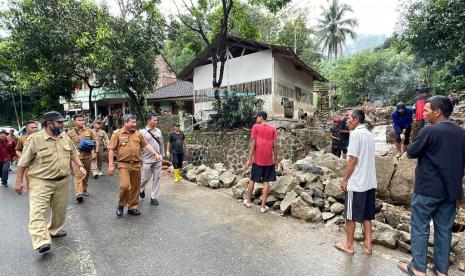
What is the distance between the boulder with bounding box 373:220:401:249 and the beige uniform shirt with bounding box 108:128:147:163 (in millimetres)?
4020

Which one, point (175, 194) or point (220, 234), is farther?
point (175, 194)

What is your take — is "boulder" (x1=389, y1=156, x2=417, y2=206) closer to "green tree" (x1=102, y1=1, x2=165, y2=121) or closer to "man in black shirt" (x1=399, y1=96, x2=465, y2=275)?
"man in black shirt" (x1=399, y1=96, x2=465, y2=275)

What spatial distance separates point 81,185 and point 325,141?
8846 mm

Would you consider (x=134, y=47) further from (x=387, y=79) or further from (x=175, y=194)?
(x=387, y=79)

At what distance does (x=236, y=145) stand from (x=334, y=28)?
3115 cm

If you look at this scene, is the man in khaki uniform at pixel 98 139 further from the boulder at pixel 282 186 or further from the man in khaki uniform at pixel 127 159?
the boulder at pixel 282 186

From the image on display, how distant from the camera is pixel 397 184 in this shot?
5855 millimetres

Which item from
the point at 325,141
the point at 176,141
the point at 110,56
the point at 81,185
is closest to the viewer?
the point at 81,185

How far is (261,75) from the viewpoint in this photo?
14336 millimetres

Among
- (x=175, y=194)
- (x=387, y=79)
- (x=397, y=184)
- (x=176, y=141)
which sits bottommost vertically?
(x=175, y=194)

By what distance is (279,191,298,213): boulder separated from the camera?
5272mm

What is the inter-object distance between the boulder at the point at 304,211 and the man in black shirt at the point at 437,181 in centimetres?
185

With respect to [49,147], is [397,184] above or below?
below

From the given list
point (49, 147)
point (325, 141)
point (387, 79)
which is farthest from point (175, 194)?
point (387, 79)
